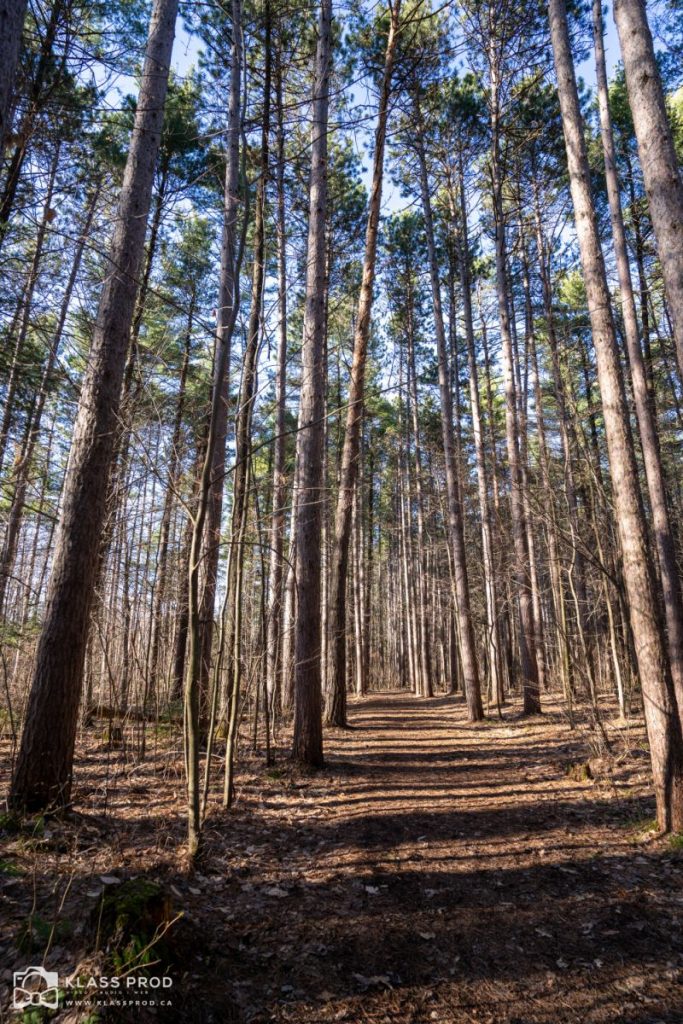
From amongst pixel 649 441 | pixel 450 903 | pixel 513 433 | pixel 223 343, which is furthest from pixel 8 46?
pixel 513 433

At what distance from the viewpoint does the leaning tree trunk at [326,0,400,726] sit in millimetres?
8398

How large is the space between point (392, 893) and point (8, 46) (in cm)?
506

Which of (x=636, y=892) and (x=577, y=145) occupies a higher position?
(x=577, y=145)

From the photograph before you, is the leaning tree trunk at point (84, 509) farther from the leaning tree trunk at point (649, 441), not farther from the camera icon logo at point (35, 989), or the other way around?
the leaning tree trunk at point (649, 441)

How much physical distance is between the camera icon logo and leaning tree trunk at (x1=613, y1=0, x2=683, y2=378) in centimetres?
448

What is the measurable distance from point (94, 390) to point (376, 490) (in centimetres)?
1963

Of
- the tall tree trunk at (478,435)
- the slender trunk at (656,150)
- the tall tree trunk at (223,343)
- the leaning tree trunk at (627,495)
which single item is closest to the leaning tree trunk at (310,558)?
the tall tree trunk at (223,343)

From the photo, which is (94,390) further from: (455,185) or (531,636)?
(455,185)

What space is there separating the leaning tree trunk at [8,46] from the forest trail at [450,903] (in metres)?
4.15

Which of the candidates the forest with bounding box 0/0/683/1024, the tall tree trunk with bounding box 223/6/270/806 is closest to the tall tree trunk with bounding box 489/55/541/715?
the forest with bounding box 0/0/683/1024

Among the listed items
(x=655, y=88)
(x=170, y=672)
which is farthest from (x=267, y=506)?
(x=655, y=88)

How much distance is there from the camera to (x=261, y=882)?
359cm

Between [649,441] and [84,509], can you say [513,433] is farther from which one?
[84,509]

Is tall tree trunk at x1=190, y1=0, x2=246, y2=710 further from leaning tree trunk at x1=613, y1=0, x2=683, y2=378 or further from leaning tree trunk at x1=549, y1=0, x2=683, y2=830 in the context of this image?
leaning tree trunk at x1=549, y1=0, x2=683, y2=830
